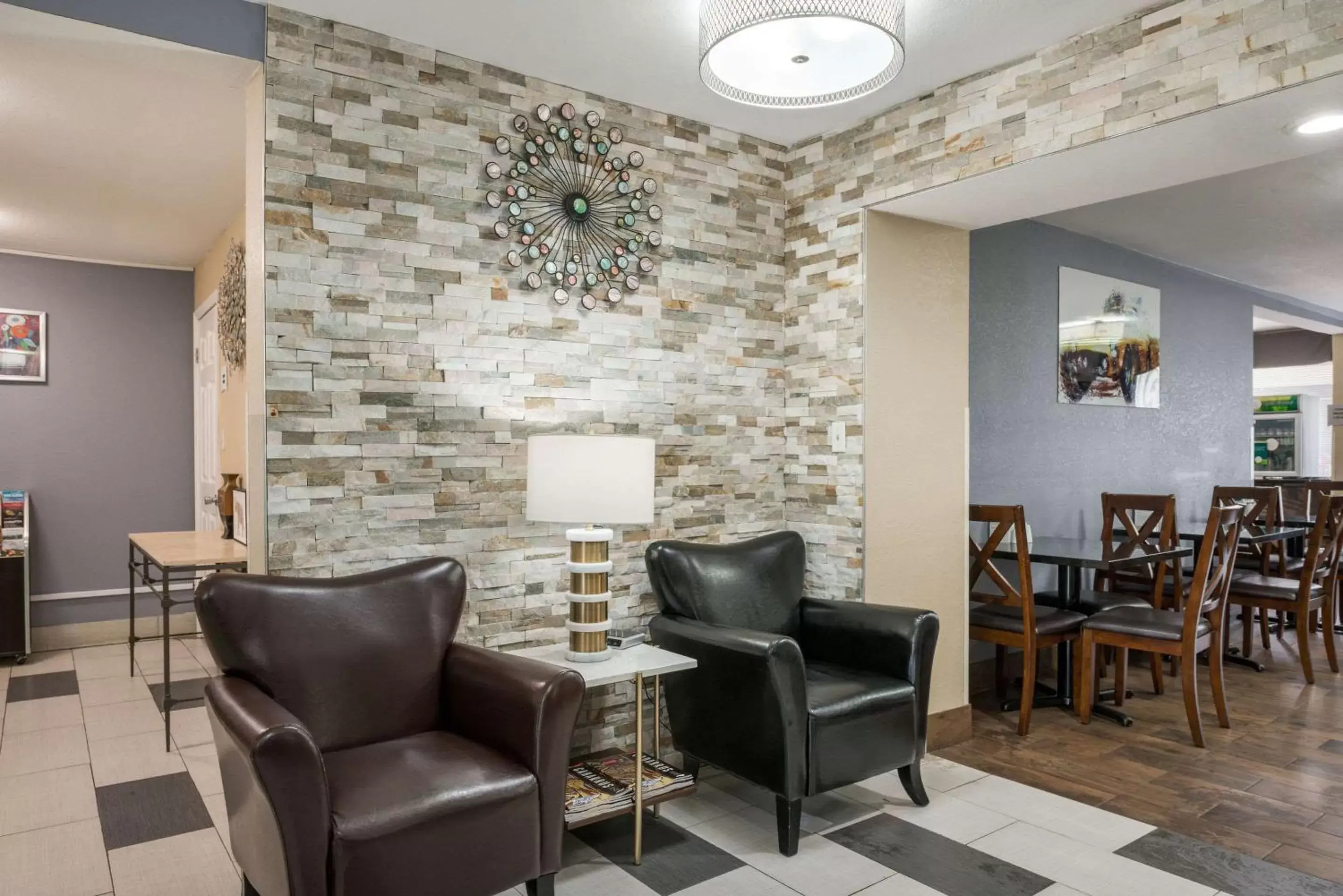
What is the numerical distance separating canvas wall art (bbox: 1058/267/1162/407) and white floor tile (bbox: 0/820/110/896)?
199 inches

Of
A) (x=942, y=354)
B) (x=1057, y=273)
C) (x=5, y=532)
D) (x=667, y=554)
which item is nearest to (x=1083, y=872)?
(x=667, y=554)

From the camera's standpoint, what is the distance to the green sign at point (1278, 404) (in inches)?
423

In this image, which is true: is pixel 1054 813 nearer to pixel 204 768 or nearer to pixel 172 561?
pixel 204 768

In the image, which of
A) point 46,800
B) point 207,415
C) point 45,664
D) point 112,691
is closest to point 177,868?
point 46,800

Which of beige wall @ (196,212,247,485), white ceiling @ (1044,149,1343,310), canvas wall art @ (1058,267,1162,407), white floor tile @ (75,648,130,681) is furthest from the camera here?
canvas wall art @ (1058,267,1162,407)

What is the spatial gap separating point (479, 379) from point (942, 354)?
2.04 metres

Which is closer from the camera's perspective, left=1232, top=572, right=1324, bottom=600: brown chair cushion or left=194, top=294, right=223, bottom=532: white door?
left=1232, top=572, right=1324, bottom=600: brown chair cushion

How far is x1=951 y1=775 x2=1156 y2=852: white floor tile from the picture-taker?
291 centimetres

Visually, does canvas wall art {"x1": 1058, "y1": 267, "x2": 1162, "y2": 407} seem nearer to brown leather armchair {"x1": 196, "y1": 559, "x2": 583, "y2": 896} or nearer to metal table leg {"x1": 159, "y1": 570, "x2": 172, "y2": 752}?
brown leather armchair {"x1": 196, "y1": 559, "x2": 583, "y2": 896}

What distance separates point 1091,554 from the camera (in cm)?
415

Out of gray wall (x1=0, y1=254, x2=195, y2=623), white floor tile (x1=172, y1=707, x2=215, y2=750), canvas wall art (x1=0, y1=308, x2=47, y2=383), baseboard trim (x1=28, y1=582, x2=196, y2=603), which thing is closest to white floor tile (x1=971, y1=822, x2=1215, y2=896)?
white floor tile (x1=172, y1=707, x2=215, y2=750)

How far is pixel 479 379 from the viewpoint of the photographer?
3.12 metres

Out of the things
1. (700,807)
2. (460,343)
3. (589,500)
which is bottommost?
(700,807)

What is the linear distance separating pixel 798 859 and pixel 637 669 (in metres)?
0.79
